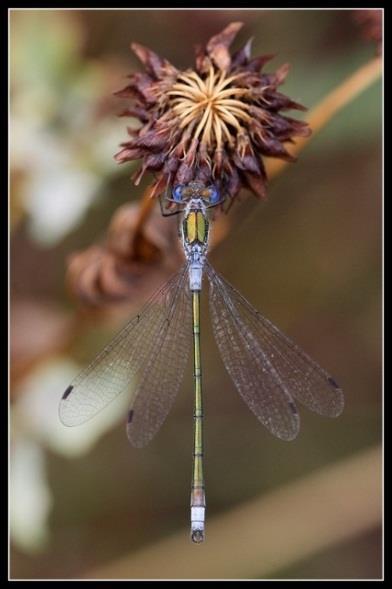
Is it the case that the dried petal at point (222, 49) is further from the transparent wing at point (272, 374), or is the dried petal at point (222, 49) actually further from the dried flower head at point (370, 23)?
the transparent wing at point (272, 374)

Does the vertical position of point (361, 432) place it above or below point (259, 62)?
below

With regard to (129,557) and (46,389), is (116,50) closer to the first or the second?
(46,389)

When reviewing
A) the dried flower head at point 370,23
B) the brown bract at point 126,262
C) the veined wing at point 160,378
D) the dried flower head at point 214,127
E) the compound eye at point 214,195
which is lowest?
the veined wing at point 160,378

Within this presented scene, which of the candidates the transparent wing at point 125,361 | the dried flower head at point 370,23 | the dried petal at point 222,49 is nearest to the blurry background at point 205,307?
the dried flower head at point 370,23

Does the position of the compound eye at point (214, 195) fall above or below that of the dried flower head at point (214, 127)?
below

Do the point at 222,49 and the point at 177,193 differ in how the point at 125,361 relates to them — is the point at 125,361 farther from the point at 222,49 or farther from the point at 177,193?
the point at 222,49

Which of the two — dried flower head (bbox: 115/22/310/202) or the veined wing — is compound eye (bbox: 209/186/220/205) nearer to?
dried flower head (bbox: 115/22/310/202)

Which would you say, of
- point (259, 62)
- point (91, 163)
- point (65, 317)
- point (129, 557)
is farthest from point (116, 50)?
point (129, 557)
